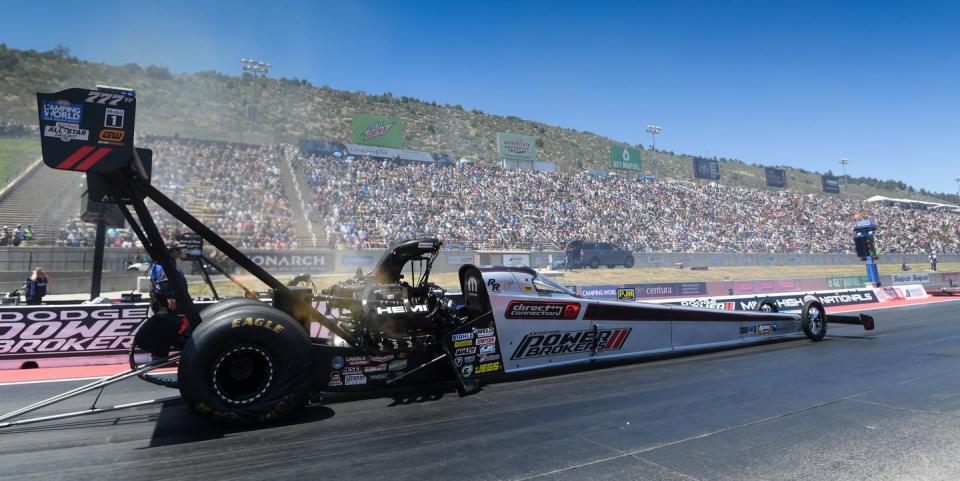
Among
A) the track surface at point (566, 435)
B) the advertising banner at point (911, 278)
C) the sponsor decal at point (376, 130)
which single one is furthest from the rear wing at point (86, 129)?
the sponsor decal at point (376, 130)

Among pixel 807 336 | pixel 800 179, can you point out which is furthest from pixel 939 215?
pixel 807 336

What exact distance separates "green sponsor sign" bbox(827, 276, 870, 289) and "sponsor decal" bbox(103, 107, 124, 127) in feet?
94.1

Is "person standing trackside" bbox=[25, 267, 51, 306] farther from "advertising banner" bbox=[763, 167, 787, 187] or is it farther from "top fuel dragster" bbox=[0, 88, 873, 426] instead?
"advertising banner" bbox=[763, 167, 787, 187]

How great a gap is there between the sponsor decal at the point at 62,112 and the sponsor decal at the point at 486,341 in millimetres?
4557

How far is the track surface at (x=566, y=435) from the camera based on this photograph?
151 inches

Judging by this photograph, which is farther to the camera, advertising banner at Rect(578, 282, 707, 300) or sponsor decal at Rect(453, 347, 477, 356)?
advertising banner at Rect(578, 282, 707, 300)

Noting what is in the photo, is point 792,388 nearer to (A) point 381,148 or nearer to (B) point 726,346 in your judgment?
(B) point 726,346

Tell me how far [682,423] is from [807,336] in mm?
6704

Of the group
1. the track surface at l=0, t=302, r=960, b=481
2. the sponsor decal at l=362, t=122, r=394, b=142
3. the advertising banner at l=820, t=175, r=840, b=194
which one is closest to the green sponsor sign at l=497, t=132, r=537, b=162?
the sponsor decal at l=362, t=122, r=394, b=142

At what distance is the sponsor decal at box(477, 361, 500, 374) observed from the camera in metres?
6.53

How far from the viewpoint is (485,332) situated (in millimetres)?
6598

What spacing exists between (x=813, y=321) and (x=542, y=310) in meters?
6.34

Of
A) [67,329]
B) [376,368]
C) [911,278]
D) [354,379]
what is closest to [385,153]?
[911,278]

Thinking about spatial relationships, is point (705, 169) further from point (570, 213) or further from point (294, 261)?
point (294, 261)
